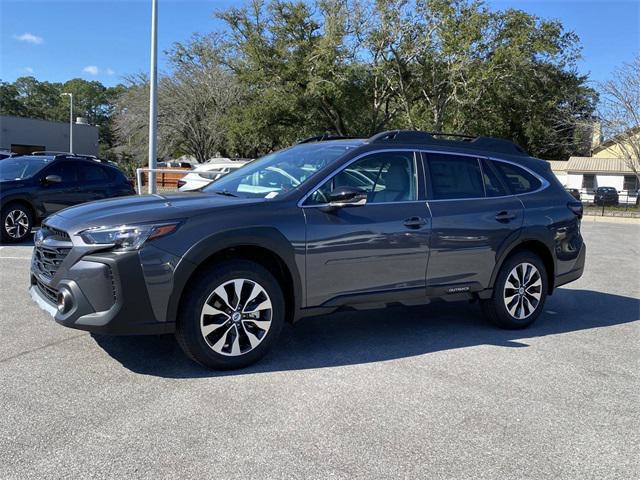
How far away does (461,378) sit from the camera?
14.2 ft

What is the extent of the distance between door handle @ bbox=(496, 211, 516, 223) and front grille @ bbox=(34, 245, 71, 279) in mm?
3706

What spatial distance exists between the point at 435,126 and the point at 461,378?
95.5ft

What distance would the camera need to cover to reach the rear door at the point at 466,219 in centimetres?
514

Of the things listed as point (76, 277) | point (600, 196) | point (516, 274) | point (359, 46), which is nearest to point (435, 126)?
point (359, 46)

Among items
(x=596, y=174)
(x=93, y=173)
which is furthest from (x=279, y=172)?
(x=596, y=174)

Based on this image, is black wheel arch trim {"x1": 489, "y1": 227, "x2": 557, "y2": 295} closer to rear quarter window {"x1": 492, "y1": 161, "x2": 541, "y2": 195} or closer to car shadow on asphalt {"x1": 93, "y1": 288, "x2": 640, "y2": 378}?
rear quarter window {"x1": 492, "y1": 161, "x2": 541, "y2": 195}

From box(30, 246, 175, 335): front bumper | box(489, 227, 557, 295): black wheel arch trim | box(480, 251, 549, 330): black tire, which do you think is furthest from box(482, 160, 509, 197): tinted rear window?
box(30, 246, 175, 335): front bumper

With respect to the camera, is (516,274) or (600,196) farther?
(600,196)

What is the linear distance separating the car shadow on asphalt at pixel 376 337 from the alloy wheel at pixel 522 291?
0.21m

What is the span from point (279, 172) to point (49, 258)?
1.94 m

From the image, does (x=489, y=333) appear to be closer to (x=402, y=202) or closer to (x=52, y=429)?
(x=402, y=202)

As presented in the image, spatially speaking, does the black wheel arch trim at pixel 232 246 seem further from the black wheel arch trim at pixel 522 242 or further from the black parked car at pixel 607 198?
the black parked car at pixel 607 198

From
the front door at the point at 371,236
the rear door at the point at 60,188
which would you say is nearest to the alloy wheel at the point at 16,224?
the rear door at the point at 60,188

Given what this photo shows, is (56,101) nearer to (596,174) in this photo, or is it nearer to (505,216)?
(596,174)
